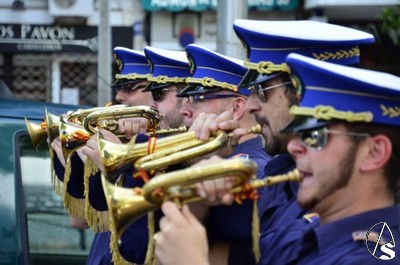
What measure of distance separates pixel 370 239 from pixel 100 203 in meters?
1.68

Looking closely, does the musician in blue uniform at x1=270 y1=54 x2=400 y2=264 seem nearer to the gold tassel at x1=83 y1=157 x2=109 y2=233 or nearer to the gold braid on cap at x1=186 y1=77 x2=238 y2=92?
the gold braid on cap at x1=186 y1=77 x2=238 y2=92

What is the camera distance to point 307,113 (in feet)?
7.57

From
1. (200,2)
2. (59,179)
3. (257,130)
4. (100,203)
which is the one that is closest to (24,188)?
(59,179)

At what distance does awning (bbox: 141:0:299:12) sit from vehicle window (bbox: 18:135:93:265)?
364 inches

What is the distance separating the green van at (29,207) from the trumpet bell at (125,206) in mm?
1945

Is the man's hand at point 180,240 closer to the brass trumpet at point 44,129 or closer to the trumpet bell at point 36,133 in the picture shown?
the brass trumpet at point 44,129

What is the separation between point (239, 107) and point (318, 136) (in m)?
1.37

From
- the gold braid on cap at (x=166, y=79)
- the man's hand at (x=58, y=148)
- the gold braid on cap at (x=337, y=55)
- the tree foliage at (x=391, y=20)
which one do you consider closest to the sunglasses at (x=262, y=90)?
the gold braid on cap at (x=337, y=55)

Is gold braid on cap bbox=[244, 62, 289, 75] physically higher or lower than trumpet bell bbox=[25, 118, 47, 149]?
higher

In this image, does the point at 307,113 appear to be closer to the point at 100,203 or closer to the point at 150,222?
the point at 150,222

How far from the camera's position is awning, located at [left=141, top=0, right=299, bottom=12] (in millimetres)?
13773

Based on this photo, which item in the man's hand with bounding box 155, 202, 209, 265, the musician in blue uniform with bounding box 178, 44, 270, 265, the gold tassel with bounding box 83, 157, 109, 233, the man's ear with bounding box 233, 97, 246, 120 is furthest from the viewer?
the gold tassel with bounding box 83, 157, 109, 233

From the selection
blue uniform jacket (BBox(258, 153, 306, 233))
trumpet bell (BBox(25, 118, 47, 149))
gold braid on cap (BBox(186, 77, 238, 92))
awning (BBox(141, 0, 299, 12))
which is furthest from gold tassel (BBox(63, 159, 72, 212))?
awning (BBox(141, 0, 299, 12))

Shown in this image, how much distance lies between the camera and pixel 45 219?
455 cm
